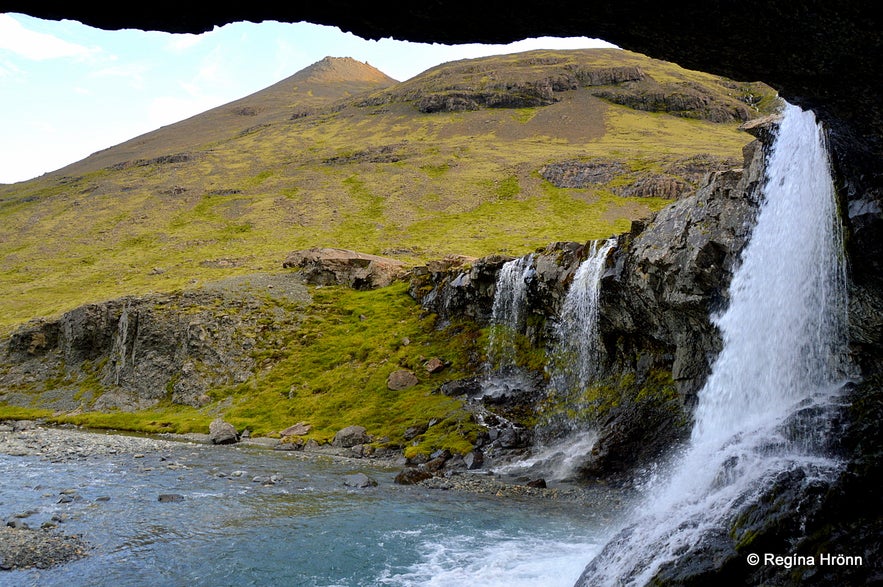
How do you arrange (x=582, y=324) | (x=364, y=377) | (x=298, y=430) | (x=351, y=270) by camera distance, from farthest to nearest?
1. (x=351, y=270)
2. (x=364, y=377)
3. (x=298, y=430)
4. (x=582, y=324)

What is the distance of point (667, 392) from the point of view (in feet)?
104

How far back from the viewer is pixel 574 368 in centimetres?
4044

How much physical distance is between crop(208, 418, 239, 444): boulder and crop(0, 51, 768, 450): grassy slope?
122 inches

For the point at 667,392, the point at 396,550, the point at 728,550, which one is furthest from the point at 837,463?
the point at 667,392

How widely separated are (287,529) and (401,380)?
90.5ft

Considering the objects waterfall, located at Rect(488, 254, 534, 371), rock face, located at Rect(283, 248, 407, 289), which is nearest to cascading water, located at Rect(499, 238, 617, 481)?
waterfall, located at Rect(488, 254, 534, 371)

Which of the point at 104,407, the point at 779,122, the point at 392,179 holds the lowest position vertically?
the point at 104,407

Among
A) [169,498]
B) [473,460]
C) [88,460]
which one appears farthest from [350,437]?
[169,498]

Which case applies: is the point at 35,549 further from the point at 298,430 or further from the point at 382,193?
the point at 382,193

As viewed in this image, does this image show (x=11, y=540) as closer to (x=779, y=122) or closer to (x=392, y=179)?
(x=779, y=122)

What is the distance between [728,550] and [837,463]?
3859mm

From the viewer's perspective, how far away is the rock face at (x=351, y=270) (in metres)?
75.3

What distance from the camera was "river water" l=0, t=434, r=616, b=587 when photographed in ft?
58.0

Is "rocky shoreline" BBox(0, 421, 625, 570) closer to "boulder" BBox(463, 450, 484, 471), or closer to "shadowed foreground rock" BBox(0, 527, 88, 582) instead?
"shadowed foreground rock" BBox(0, 527, 88, 582)
